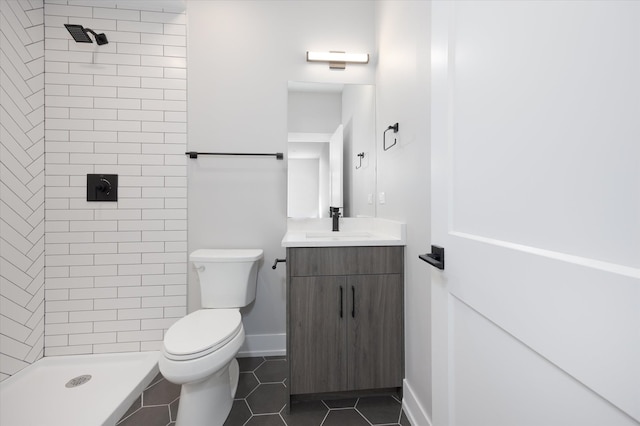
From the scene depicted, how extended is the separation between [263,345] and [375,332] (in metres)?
0.97

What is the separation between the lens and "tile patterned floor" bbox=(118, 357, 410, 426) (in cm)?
131

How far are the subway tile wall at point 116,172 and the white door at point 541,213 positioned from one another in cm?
187

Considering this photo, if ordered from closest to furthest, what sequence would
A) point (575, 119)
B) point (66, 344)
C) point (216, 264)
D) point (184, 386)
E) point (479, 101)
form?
point (575, 119), point (479, 101), point (184, 386), point (216, 264), point (66, 344)

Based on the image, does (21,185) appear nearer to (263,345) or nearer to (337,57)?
(263,345)

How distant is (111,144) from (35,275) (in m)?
1.00

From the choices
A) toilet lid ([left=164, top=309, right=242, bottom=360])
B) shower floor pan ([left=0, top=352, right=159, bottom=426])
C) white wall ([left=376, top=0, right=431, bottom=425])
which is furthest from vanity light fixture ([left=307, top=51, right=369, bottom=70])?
shower floor pan ([left=0, top=352, right=159, bottom=426])

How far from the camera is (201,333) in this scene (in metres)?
1.26

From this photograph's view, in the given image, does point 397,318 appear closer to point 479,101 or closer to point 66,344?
point 479,101

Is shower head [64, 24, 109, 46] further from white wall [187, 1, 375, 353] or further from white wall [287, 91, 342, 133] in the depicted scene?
white wall [287, 91, 342, 133]

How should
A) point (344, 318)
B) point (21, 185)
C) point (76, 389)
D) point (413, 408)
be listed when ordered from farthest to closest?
point (21, 185), point (76, 389), point (344, 318), point (413, 408)

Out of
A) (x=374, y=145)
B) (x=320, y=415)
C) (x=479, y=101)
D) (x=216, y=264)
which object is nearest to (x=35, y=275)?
(x=216, y=264)

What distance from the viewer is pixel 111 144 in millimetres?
1857

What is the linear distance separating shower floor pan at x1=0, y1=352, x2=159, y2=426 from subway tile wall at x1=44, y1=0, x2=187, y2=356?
0.29 ft

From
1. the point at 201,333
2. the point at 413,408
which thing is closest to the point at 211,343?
the point at 201,333
